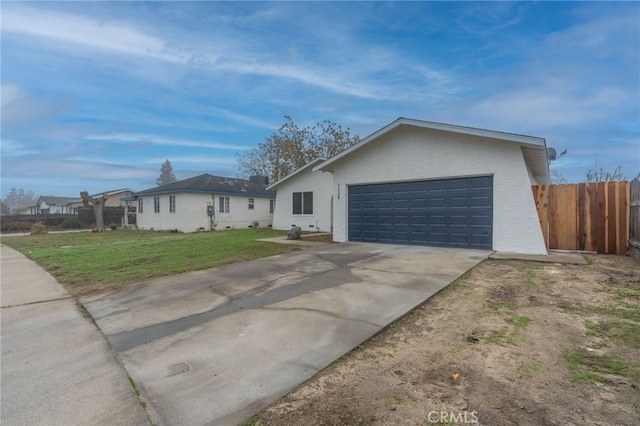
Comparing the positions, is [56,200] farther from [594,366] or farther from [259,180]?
[594,366]

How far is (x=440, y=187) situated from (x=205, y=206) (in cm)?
1601

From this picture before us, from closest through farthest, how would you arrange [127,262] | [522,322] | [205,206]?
[522,322]
[127,262]
[205,206]

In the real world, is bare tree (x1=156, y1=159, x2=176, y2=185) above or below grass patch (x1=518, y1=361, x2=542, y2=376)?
above

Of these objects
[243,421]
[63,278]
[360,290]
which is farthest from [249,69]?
[243,421]

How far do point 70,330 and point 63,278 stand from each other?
4.10 m

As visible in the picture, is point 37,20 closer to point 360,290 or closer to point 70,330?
point 70,330

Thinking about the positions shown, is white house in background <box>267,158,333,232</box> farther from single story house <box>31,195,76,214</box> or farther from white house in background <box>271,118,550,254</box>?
single story house <box>31,195,76,214</box>

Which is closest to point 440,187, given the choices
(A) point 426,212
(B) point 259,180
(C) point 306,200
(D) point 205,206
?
(A) point 426,212

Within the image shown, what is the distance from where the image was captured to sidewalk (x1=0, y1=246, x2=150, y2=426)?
7.87 ft

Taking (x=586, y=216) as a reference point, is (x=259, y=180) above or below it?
above

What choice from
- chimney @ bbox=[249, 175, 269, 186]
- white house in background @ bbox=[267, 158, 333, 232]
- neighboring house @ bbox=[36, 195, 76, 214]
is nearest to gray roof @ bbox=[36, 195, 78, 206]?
neighboring house @ bbox=[36, 195, 76, 214]

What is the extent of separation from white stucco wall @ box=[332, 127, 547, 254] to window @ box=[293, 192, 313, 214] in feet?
19.3

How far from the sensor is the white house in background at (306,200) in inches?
696

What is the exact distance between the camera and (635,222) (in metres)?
7.82
